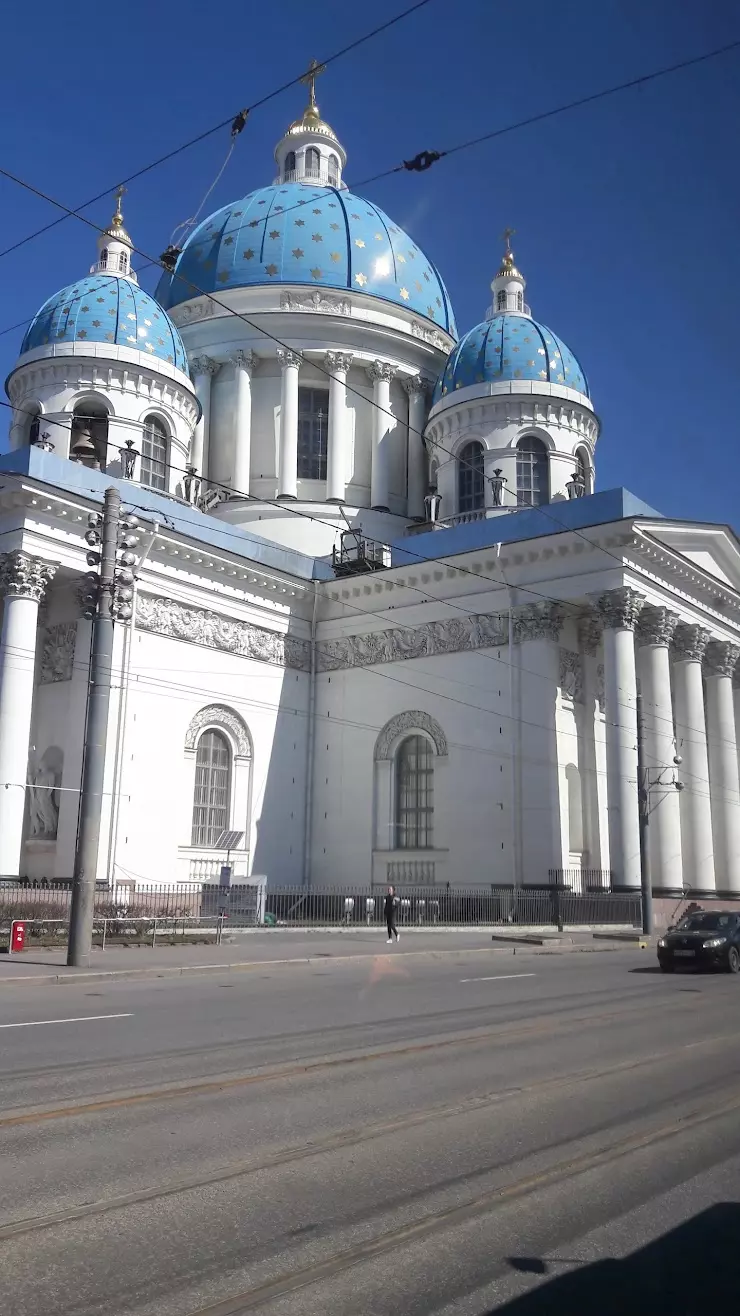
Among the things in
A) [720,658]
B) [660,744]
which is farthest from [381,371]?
[660,744]

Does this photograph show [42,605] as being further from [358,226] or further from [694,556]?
[358,226]

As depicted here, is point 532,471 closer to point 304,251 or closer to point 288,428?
point 288,428

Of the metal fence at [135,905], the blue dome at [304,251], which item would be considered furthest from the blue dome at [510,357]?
the metal fence at [135,905]

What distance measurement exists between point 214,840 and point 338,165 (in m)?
30.5

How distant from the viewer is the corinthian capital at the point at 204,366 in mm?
41906

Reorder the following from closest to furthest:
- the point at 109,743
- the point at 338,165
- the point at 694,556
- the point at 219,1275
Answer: the point at 219,1275 < the point at 109,743 < the point at 694,556 < the point at 338,165

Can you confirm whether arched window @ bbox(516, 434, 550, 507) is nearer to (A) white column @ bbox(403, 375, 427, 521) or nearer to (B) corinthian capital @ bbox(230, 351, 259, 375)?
(A) white column @ bbox(403, 375, 427, 521)

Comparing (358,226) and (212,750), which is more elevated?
(358,226)

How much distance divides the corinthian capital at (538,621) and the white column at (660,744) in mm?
2523

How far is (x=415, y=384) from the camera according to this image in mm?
43312

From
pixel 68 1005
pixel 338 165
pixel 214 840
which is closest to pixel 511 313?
pixel 338 165

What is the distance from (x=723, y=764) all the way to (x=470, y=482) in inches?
493

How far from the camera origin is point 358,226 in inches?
1705

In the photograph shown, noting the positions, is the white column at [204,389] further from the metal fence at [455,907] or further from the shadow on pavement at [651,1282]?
the shadow on pavement at [651,1282]
